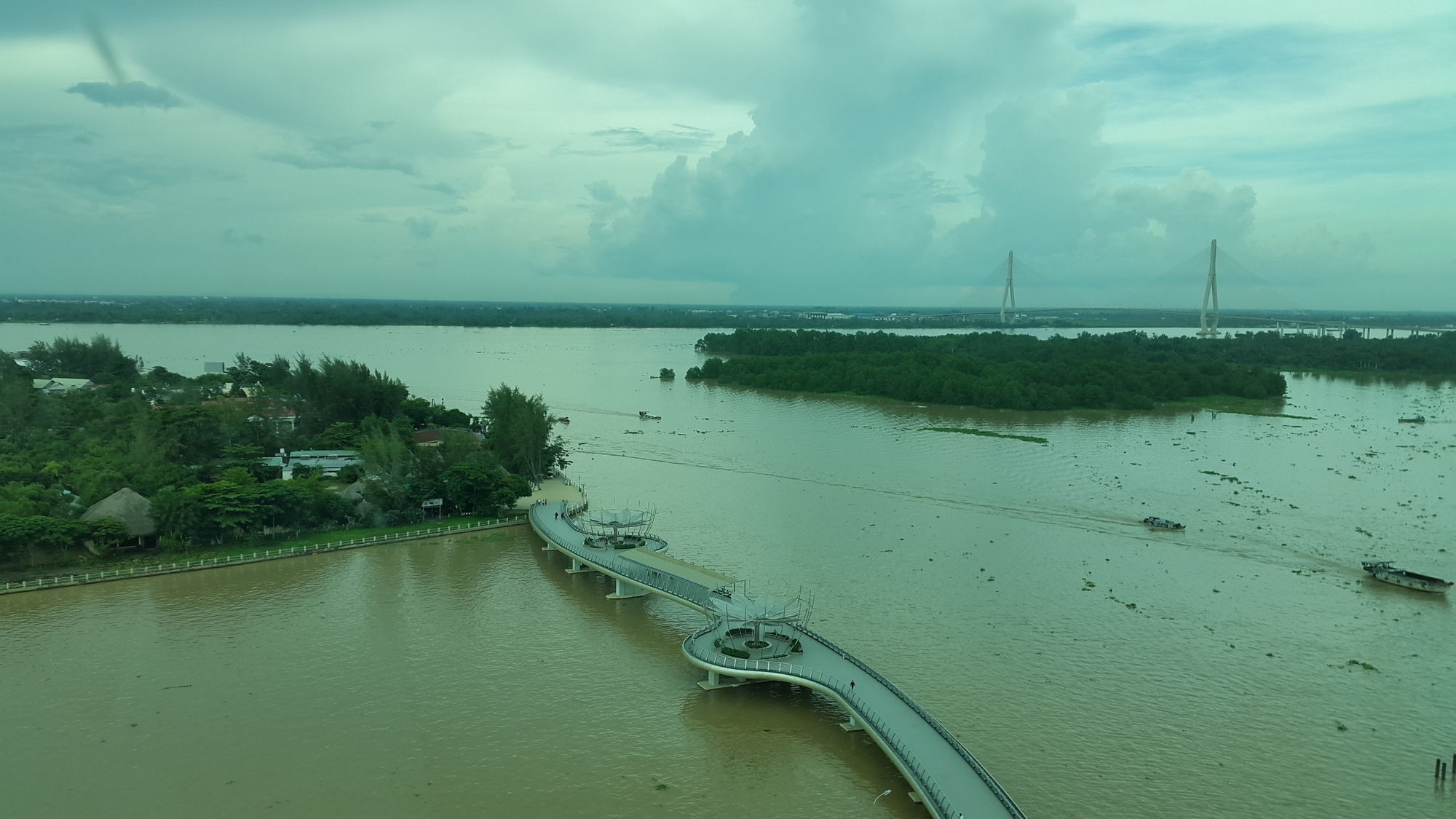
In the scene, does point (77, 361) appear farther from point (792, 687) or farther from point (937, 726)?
point (937, 726)

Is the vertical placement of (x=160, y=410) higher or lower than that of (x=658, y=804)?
higher

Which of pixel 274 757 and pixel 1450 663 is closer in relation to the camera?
pixel 274 757

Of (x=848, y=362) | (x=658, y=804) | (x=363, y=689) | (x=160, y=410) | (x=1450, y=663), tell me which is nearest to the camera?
(x=658, y=804)

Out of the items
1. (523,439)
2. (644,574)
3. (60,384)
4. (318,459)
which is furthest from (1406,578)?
(60,384)

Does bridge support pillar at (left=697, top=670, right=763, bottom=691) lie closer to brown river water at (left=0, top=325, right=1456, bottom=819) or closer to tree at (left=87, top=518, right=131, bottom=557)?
brown river water at (left=0, top=325, right=1456, bottom=819)

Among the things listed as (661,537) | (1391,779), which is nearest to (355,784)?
(661,537)

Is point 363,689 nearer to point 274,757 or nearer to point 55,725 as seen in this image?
point 274,757

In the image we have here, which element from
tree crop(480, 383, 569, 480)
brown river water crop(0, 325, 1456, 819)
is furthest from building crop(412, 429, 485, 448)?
brown river water crop(0, 325, 1456, 819)

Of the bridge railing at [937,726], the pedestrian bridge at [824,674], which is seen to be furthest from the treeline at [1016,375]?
the bridge railing at [937,726]
